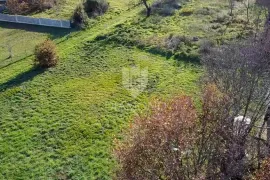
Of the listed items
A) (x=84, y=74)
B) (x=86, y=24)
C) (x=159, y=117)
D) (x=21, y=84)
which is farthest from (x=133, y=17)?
(x=159, y=117)

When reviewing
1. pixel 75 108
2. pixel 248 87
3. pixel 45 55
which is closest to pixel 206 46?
pixel 75 108

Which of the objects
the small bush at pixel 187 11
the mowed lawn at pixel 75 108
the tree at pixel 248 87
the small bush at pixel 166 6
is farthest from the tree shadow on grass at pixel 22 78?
the small bush at pixel 187 11

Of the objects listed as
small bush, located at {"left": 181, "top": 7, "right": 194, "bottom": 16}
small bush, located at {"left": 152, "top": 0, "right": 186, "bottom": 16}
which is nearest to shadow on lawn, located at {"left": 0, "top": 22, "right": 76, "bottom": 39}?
small bush, located at {"left": 152, "top": 0, "right": 186, "bottom": 16}

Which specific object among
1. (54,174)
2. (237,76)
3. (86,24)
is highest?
(237,76)

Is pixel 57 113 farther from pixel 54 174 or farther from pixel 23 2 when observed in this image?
pixel 23 2

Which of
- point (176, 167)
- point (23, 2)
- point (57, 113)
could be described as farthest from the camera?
point (23, 2)

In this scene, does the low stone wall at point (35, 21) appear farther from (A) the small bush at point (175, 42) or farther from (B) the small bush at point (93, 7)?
(A) the small bush at point (175, 42)
